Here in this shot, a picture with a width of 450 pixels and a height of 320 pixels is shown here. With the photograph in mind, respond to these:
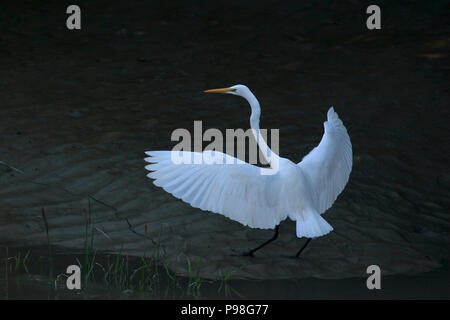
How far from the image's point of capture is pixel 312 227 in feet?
16.1

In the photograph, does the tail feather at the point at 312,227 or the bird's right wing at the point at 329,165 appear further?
the bird's right wing at the point at 329,165

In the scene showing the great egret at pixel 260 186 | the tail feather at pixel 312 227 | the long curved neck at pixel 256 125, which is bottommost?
the tail feather at pixel 312 227

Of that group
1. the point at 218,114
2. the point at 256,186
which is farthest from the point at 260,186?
the point at 218,114

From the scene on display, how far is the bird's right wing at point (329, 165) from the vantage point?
5457 mm

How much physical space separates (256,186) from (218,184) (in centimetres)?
30

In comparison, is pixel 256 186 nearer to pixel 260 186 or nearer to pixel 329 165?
pixel 260 186

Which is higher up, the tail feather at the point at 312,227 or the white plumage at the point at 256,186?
the white plumage at the point at 256,186

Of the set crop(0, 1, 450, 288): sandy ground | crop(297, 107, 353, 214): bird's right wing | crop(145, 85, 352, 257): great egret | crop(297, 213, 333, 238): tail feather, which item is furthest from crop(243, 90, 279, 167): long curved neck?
crop(0, 1, 450, 288): sandy ground

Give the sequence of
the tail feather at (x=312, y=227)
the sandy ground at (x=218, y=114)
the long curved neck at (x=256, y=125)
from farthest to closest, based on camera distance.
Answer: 1. the sandy ground at (x=218, y=114)
2. the long curved neck at (x=256, y=125)
3. the tail feather at (x=312, y=227)

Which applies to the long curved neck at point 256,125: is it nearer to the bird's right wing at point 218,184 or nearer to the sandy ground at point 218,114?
the bird's right wing at point 218,184

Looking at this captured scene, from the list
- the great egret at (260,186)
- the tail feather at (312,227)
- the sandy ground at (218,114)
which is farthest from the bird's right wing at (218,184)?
the sandy ground at (218,114)

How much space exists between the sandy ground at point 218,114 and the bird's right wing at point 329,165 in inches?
15.6

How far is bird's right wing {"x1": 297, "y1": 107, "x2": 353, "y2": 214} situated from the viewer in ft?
17.9

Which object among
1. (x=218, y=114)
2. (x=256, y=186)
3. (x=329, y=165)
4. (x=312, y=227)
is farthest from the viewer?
(x=218, y=114)
